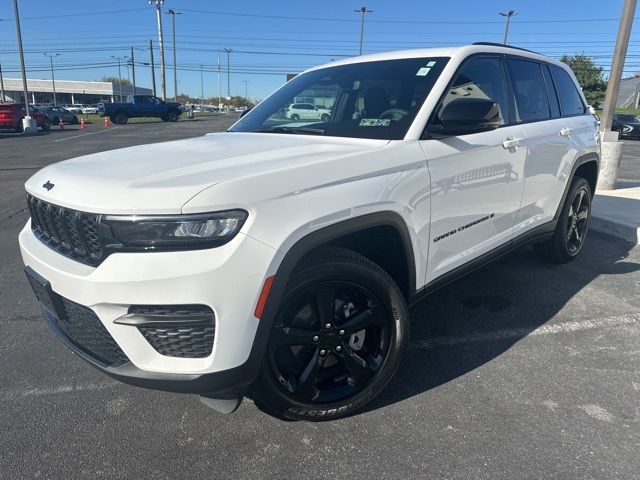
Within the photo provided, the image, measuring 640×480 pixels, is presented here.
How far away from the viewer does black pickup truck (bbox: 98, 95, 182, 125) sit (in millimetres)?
36875

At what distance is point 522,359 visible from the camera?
3131 mm

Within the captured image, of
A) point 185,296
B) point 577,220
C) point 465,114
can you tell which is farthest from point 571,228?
point 185,296

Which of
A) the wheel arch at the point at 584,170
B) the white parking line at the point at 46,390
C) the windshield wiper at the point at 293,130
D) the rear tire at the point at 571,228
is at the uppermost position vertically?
the windshield wiper at the point at 293,130

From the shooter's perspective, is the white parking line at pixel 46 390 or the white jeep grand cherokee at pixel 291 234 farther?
the white parking line at pixel 46 390

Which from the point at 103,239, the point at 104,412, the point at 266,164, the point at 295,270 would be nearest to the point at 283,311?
the point at 295,270

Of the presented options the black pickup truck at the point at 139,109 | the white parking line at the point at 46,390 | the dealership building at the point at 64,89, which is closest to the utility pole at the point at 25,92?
the black pickup truck at the point at 139,109

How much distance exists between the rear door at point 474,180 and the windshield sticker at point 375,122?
0.26 m

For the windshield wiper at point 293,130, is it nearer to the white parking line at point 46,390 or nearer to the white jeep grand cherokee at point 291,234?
the white jeep grand cherokee at point 291,234

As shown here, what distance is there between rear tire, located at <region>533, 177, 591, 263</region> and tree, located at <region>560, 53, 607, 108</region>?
45818mm

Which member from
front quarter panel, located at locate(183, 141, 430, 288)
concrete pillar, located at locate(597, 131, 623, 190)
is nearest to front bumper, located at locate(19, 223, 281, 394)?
front quarter panel, located at locate(183, 141, 430, 288)

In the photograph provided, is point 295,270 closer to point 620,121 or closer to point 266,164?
point 266,164

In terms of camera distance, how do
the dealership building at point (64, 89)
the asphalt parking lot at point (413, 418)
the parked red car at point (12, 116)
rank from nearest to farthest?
the asphalt parking lot at point (413, 418)
the parked red car at point (12, 116)
the dealership building at point (64, 89)

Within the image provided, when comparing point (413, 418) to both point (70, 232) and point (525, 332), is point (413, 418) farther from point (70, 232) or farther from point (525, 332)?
A: point (70, 232)

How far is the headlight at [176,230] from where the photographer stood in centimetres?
186
